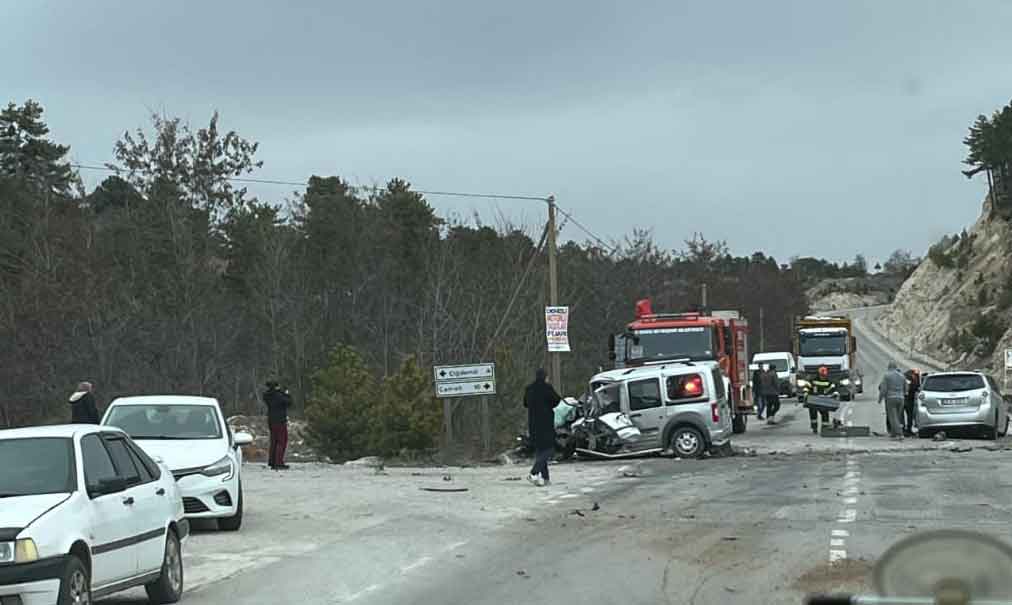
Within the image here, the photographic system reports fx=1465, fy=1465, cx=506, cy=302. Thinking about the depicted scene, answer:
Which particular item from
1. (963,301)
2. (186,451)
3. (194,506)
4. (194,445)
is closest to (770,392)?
(194,445)

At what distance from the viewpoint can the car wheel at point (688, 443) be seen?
27.5 meters

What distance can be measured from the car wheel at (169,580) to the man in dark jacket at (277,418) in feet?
46.6

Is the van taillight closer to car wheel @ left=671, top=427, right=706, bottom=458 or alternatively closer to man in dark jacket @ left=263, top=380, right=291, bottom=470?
car wheel @ left=671, top=427, right=706, bottom=458

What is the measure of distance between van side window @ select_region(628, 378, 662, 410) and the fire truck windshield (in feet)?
22.9

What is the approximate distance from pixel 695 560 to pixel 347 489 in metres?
9.69

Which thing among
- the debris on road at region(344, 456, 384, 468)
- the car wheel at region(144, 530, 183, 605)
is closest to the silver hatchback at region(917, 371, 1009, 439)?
the debris on road at region(344, 456, 384, 468)

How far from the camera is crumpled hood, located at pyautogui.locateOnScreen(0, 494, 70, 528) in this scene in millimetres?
9438

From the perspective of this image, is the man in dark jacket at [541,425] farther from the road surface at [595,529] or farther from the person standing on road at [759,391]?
the person standing on road at [759,391]

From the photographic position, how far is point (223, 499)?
53.0 feet

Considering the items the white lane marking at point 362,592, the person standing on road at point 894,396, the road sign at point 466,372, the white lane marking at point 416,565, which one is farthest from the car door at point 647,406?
the white lane marking at point 362,592

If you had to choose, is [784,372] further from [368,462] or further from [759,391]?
[368,462]

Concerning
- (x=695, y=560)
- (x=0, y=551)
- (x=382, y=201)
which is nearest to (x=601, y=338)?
(x=382, y=201)

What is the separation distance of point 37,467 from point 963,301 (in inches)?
4294

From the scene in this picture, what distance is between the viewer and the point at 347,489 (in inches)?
861
